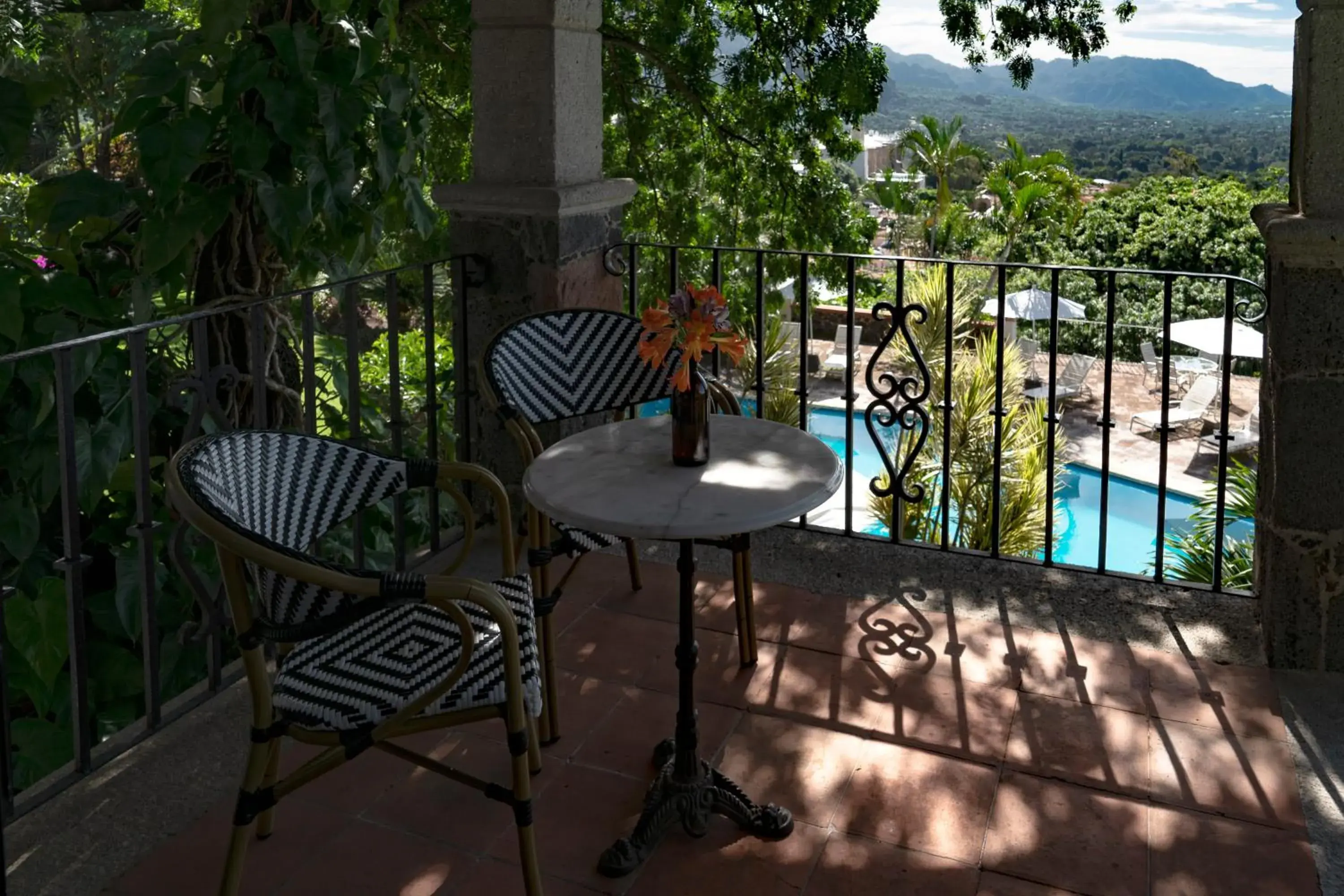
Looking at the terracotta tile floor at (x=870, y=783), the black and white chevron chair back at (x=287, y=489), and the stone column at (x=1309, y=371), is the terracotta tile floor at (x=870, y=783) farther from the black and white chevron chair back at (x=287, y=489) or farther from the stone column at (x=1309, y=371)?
the black and white chevron chair back at (x=287, y=489)

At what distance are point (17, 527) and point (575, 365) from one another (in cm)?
Result: 120

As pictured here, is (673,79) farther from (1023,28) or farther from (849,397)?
(849,397)

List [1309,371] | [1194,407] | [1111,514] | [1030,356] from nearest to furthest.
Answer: [1309,371] → [1111,514] → [1194,407] → [1030,356]

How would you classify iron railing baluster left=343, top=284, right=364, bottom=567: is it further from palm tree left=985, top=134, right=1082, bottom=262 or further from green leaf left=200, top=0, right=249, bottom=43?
palm tree left=985, top=134, right=1082, bottom=262

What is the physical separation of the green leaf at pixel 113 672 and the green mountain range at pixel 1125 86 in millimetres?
132386

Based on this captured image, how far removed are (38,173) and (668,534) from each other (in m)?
10.4

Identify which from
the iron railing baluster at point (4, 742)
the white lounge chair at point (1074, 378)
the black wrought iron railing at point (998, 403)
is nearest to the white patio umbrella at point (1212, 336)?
the black wrought iron railing at point (998, 403)

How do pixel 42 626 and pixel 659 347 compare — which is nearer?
pixel 659 347

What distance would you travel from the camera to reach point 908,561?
316cm

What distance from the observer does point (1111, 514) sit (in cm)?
1372

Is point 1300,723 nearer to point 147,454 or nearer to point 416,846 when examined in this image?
point 416,846

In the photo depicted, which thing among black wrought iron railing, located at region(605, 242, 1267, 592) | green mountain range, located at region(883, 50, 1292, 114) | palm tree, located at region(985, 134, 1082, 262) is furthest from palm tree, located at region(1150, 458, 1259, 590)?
green mountain range, located at region(883, 50, 1292, 114)

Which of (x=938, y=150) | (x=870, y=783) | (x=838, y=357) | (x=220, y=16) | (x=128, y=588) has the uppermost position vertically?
(x=938, y=150)

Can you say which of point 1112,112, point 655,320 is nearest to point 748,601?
point 655,320
